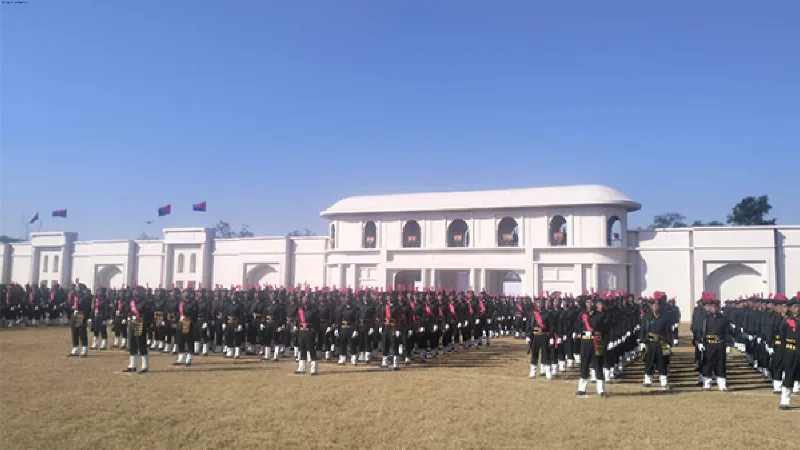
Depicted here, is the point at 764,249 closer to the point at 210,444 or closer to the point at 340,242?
the point at 340,242

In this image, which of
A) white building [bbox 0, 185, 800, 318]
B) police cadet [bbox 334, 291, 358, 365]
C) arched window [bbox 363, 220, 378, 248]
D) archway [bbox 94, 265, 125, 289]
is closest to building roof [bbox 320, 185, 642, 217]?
white building [bbox 0, 185, 800, 318]

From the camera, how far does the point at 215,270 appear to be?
50.2 m

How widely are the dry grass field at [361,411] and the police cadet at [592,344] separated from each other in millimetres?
361

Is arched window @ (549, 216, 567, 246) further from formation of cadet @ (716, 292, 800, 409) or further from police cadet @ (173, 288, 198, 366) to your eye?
police cadet @ (173, 288, 198, 366)

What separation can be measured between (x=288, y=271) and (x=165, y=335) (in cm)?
2947

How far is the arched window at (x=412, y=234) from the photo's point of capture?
145ft

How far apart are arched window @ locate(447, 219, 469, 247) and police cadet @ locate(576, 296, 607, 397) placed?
99.0ft

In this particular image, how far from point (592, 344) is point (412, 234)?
32.2 m

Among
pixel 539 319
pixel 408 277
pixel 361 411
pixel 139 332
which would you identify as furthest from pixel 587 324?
pixel 408 277

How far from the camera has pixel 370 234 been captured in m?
45.6

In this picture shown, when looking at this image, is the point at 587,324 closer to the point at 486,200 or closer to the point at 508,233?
the point at 508,233

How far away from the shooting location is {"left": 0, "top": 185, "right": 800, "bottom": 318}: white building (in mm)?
36719

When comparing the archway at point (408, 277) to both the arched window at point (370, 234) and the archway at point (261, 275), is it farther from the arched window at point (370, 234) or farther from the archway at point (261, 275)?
the archway at point (261, 275)

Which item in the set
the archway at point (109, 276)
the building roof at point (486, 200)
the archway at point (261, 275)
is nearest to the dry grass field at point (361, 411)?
the building roof at point (486, 200)
